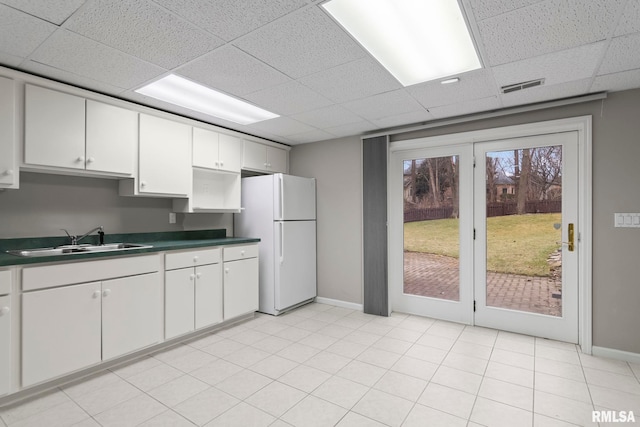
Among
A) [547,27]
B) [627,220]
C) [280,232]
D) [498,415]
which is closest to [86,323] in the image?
[280,232]

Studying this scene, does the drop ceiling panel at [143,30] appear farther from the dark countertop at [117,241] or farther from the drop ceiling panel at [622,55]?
the drop ceiling panel at [622,55]

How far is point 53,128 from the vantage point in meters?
2.42

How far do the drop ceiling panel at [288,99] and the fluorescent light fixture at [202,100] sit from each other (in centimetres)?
20

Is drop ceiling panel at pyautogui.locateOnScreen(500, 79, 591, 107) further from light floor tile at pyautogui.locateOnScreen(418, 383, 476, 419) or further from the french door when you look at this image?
light floor tile at pyautogui.locateOnScreen(418, 383, 476, 419)

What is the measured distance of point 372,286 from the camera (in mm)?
4012

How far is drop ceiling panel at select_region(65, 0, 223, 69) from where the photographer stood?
166 cm

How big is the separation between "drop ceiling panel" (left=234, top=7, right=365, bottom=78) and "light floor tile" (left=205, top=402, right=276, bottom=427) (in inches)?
92.2

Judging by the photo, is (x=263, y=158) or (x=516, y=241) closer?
(x=516, y=241)

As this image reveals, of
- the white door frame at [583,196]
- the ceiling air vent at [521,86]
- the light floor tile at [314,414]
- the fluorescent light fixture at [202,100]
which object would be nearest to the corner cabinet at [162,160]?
the fluorescent light fixture at [202,100]

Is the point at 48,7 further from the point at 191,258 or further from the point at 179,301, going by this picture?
the point at 179,301

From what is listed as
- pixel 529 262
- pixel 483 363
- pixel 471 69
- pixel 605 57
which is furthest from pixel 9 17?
pixel 529 262

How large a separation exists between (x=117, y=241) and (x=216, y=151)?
4.59ft

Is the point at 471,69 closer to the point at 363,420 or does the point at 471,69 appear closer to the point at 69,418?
the point at 363,420

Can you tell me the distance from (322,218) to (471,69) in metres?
2.68
